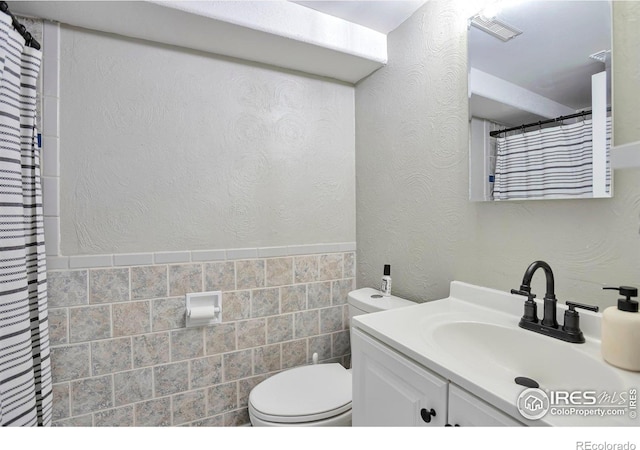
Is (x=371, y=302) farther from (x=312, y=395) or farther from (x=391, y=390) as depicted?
(x=391, y=390)

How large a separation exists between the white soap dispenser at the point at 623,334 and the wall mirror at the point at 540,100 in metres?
0.31

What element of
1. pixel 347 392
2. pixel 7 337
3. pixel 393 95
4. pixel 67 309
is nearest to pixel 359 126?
pixel 393 95

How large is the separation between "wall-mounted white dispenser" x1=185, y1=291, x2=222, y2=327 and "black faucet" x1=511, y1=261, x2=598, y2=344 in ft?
4.03

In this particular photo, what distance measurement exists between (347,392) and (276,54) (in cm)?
159

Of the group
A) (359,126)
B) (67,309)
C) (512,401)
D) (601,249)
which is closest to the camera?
(512,401)

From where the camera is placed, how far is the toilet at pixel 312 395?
1.18 meters

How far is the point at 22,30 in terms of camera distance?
1109mm

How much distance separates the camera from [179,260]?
1447 mm

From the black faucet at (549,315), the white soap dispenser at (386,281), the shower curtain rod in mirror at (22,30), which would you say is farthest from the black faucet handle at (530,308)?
the shower curtain rod in mirror at (22,30)

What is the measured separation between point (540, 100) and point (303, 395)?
139 centimetres

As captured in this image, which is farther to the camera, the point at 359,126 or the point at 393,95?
the point at 359,126

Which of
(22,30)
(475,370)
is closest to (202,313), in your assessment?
(475,370)

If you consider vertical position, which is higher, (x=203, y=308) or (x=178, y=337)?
(x=203, y=308)
